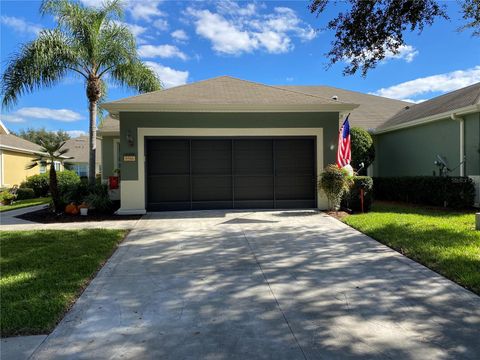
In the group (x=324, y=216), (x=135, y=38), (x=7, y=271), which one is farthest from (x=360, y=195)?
(x=135, y=38)

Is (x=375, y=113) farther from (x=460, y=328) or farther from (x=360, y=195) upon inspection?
(x=460, y=328)

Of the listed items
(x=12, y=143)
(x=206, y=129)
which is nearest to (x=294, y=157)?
(x=206, y=129)

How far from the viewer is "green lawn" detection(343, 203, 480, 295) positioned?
18.2 feet

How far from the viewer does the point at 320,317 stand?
403cm

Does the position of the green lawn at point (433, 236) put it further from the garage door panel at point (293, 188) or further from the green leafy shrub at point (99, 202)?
the green leafy shrub at point (99, 202)

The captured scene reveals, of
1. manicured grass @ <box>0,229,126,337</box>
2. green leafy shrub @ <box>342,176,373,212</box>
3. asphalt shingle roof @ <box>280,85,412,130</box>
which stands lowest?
manicured grass @ <box>0,229,126,337</box>

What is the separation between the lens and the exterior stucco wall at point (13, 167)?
75.3ft

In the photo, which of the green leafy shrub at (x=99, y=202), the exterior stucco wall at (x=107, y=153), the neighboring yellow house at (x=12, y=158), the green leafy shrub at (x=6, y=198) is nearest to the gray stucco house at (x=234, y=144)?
the green leafy shrub at (x=99, y=202)

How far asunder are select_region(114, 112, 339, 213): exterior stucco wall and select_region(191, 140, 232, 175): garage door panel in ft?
1.98

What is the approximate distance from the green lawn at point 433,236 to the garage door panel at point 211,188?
4.24 metres

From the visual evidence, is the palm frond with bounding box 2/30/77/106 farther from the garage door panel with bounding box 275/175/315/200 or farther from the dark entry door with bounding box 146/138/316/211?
the garage door panel with bounding box 275/175/315/200

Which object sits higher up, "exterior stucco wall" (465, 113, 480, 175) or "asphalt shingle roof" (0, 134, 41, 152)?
"asphalt shingle roof" (0, 134, 41, 152)

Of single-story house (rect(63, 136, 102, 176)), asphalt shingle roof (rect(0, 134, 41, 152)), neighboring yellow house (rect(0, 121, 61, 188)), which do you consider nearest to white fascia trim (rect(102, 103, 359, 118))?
neighboring yellow house (rect(0, 121, 61, 188))

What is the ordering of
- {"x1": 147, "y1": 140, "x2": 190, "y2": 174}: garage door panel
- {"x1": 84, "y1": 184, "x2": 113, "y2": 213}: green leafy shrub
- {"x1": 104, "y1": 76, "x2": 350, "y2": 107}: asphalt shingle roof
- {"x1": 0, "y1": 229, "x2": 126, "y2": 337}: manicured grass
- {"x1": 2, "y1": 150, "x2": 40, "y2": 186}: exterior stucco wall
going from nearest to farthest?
{"x1": 0, "y1": 229, "x2": 126, "y2": 337}: manicured grass < {"x1": 104, "y1": 76, "x2": 350, "y2": 107}: asphalt shingle roof < {"x1": 84, "y1": 184, "x2": 113, "y2": 213}: green leafy shrub < {"x1": 147, "y1": 140, "x2": 190, "y2": 174}: garage door panel < {"x1": 2, "y1": 150, "x2": 40, "y2": 186}: exterior stucco wall
